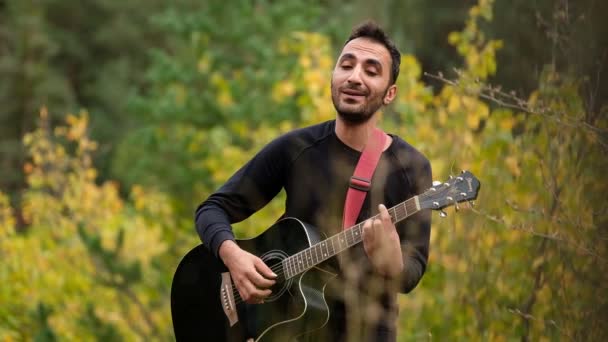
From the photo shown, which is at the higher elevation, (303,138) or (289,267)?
(303,138)

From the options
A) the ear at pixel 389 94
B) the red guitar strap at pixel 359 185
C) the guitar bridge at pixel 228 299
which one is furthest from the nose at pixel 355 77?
the guitar bridge at pixel 228 299

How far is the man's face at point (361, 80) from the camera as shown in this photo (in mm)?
3572

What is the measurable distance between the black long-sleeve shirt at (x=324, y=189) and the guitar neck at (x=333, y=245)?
65 millimetres

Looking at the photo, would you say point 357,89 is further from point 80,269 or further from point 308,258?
point 80,269

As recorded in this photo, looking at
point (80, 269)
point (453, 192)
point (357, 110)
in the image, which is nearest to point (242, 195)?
point (357, 110)

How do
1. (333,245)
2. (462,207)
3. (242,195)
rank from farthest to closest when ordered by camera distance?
(462,207) → (242,195) → (333,245)

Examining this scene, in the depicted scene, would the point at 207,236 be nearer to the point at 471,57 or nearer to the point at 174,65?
the point at 471,57

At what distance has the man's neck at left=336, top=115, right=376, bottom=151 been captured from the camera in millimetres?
3607

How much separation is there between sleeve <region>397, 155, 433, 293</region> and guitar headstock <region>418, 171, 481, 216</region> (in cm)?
19

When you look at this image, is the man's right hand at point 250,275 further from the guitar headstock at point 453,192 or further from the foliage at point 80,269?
the foliage at point 80,269

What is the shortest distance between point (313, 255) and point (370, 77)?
2.23 feet

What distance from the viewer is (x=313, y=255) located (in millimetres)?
3537

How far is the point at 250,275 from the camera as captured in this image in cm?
358

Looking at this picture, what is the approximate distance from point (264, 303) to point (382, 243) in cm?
75
